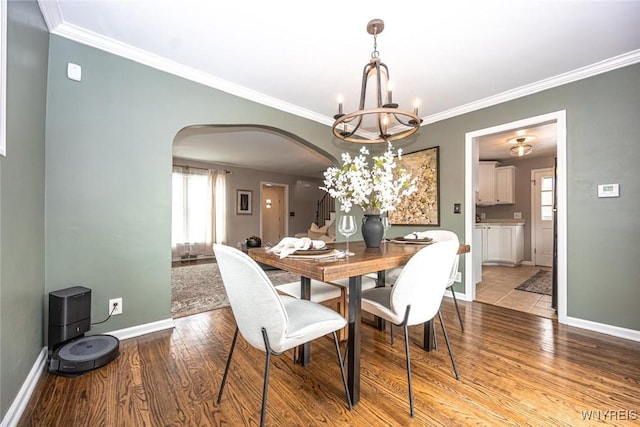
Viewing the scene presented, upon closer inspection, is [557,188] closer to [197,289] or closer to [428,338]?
[428,338]

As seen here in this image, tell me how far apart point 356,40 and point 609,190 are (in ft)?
8.29

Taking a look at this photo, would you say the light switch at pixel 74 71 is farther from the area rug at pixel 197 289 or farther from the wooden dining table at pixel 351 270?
the area rug at pixel 197 289

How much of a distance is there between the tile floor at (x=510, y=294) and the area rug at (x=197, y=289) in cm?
275

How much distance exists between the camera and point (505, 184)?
5.82 m

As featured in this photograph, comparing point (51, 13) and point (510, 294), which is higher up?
point (51, 13)

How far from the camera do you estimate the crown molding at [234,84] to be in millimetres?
1891

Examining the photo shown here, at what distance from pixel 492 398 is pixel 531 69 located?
271cm

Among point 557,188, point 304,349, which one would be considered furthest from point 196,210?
point 557,188

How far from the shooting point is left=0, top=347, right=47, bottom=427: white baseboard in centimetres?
123

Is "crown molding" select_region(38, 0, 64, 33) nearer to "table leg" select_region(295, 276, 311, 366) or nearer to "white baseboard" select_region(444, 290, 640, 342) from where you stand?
"table leg" select_region(295, 276, 311, 366)

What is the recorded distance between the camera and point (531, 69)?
7.95 feet

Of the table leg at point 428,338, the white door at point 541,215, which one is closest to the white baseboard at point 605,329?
the table leg at point 428,338

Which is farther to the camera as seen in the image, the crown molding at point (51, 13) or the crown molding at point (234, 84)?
the crown molding at point (234, 84)

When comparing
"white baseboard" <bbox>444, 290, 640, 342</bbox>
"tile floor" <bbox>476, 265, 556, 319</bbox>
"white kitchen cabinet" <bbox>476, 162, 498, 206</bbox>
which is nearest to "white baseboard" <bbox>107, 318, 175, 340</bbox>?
"tile floor" <bbox>476, 265, 556, 319</bbox>
